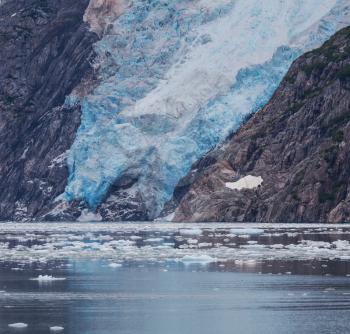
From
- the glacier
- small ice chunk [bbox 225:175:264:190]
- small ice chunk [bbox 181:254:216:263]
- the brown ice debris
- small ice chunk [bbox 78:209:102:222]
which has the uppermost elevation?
the brown ice debris

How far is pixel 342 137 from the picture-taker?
77.5m

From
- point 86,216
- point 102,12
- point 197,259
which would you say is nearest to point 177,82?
point 86,216

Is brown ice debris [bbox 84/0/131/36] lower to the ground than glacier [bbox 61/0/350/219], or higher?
higher

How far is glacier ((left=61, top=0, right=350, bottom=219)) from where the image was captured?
90125 millimetres

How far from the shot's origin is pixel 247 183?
81938 millimetres

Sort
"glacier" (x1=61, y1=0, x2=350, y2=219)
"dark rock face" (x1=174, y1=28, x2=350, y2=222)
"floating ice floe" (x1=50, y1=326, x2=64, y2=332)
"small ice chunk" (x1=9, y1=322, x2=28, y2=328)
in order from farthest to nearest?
"glacier" (x1=61, y1=0, x2=350, y2=219), "dark rock face" (x1=174, y1=28, x2=350, y2=222), "small ice chunk" (x1=9, y1=322, x2=28, y2=328), "floating ice floe" (x1=50, y1=326, x2=64, y2=332)

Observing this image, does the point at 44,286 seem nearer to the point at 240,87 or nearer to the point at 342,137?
the point at 342,137

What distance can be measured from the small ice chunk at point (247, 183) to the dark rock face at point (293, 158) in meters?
0.41

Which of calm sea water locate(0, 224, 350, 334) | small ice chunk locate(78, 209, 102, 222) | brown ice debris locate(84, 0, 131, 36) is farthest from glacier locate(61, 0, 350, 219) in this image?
calm sea water locate(0, 224, 350, 334)

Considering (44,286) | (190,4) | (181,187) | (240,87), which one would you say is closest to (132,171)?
(181,187)

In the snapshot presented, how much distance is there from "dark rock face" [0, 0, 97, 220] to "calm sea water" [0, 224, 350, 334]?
59308 mm

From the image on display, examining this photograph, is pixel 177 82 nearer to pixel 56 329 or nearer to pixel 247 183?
pixel 247 183

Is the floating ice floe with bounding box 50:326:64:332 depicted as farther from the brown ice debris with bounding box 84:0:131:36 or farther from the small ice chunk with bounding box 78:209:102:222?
the brown ice debris with bounding box 84:0:131:36

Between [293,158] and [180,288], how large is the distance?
54344 millimetres
